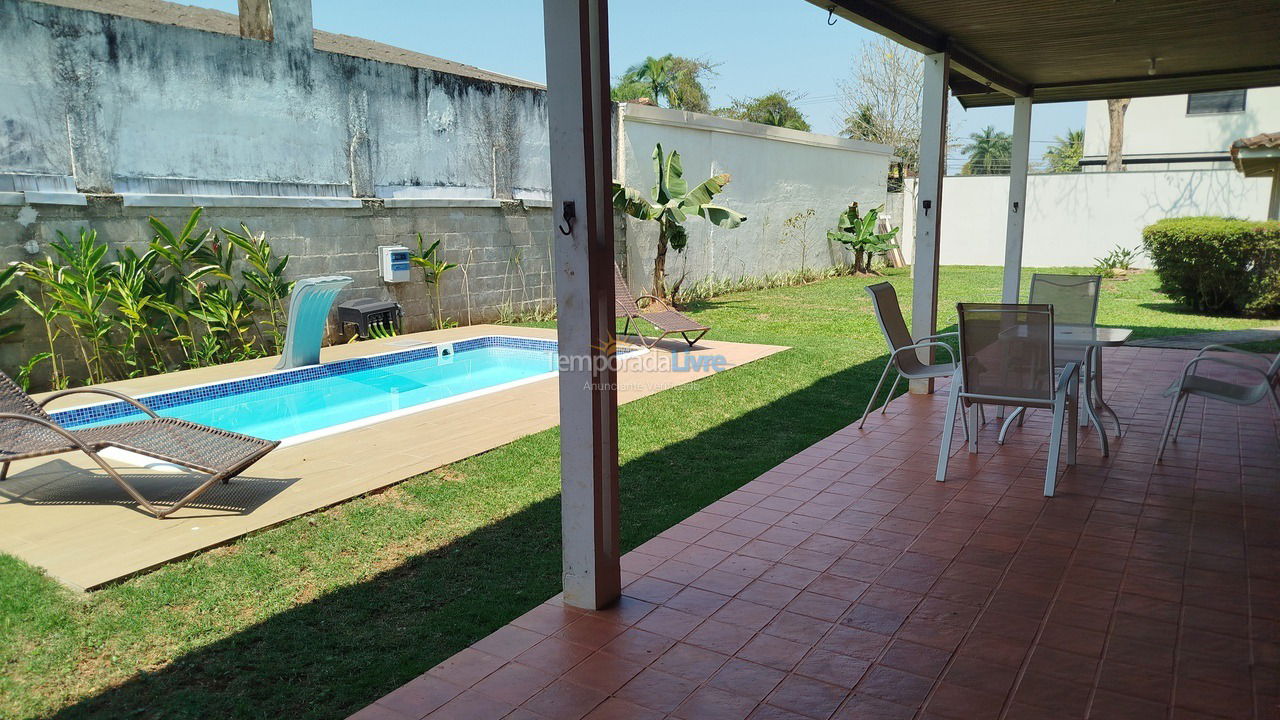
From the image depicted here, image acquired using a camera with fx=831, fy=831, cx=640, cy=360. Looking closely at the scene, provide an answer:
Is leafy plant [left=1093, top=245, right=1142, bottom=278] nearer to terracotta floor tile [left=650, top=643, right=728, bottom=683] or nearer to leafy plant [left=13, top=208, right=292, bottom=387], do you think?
leafy plant [left=13, top=208, right=292, bottom=387]

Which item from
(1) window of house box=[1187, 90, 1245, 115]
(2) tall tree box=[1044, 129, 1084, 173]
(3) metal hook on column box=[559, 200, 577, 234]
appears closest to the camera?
(3) metal hook on column box=[559, 200, 577, 234]

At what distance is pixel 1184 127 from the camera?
2569 cm

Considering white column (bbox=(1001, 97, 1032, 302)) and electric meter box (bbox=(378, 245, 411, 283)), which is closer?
white column (bbox=(1001, 97, 1032, 302))

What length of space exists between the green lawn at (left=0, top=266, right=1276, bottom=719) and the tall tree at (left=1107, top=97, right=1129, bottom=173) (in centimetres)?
2517

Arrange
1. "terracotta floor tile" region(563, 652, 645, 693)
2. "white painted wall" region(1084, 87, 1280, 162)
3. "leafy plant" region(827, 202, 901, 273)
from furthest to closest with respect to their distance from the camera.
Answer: "white painted wall" region(1084, 87, 1280, 162)
"leafy plant" region(827, 202, 901, 273)
"terracotta floor tile" region(563, 652, 645, 693)

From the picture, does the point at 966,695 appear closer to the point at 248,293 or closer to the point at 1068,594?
the point at 1068,594

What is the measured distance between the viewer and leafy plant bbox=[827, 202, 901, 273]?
64.4 feet

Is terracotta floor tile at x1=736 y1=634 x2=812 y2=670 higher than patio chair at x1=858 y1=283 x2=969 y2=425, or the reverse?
patio chair at x1=858 y1=283 x2=969 y2=425

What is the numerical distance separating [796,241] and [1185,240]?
25.5 feet

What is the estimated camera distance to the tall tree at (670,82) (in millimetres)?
41219

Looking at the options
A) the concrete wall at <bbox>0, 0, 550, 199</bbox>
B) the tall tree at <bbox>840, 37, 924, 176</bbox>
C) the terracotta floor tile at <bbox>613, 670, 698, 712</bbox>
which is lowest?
the terracotta floor tile at <bbox>613, 670, 698, 712</bbox>

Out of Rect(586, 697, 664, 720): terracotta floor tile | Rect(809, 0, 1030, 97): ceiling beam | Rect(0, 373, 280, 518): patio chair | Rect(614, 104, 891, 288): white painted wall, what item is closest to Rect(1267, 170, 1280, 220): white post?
Rect(809, 0, 1030, 97): ceiling beam

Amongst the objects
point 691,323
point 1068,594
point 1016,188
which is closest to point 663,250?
point 691,323

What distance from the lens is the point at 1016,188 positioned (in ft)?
32.2
